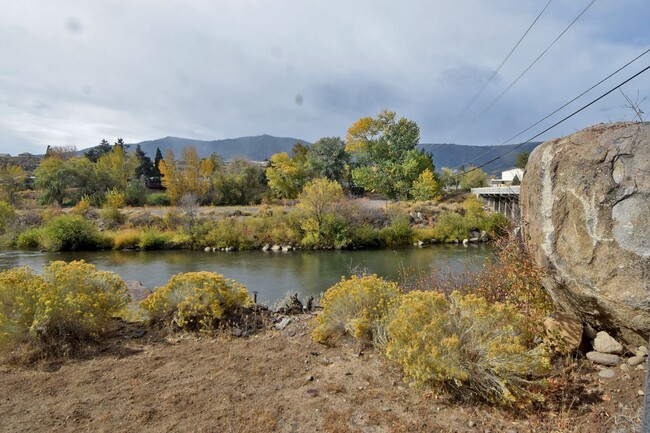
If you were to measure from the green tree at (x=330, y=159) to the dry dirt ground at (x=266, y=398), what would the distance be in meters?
41.0

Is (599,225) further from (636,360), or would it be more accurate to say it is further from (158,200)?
(158,200)

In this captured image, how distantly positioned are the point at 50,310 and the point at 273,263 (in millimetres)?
15446

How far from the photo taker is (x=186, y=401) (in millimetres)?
3572

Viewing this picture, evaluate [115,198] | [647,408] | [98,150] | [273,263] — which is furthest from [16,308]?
[98,150]

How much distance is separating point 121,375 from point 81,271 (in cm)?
249

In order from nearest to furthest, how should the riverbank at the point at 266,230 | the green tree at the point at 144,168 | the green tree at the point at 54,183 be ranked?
the riverbank at the point at 266,230
the green tree at the point at 54,183
the green tree at the point at 144,168

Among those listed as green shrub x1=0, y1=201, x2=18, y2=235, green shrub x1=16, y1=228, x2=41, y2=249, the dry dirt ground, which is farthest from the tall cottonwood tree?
the dry dirt ground

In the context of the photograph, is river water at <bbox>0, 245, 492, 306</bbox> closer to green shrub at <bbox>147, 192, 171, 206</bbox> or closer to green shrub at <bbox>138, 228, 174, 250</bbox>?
green shrub at <bbox>138, 228, 174, 250</bbox>

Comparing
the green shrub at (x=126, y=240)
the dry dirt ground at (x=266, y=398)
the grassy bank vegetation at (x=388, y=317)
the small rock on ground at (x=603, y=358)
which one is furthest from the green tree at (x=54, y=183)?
the small rock on ground at (x=603, y=358)

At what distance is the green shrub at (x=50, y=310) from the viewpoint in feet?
15.8

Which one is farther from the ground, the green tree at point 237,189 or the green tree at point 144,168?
the green tree at point 144,168

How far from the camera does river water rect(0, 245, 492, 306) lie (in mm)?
15656

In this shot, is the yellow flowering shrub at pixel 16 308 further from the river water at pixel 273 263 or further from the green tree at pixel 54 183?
the green tree at pixel 54 183

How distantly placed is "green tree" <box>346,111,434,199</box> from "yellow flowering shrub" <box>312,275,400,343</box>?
35.1 metres
